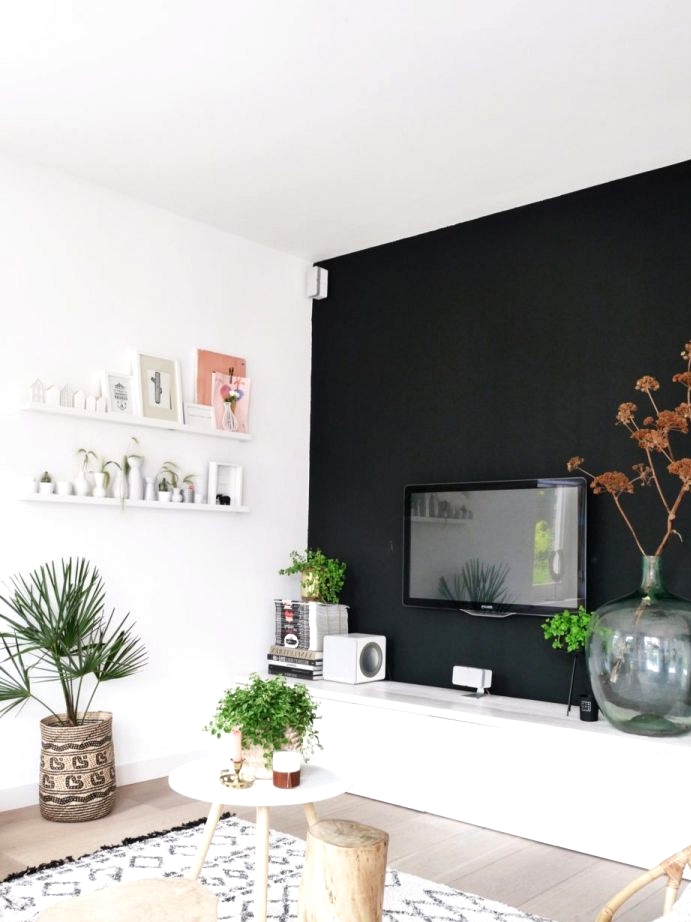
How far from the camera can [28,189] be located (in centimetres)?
405

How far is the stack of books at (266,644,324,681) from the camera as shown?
469 cm

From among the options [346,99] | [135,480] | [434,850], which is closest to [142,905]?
[434,850]

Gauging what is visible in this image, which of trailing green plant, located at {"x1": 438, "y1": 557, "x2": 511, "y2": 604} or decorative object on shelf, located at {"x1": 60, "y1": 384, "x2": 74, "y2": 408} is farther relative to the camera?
trailing green plant, located at {"x1": 438, "y1": 557, "x2": 511, "y2": 604}

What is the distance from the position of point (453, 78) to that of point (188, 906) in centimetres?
282

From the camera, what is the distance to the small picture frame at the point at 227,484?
15.6 ft

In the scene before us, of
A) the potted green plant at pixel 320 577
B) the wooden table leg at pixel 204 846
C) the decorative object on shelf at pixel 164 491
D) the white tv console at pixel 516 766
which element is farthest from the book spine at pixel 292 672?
the wooden table leg at pixel 204 846

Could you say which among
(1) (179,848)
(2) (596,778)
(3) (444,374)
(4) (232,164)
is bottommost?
(1) (179,848)

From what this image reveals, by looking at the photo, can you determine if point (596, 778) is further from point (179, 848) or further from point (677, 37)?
point (677, 37)

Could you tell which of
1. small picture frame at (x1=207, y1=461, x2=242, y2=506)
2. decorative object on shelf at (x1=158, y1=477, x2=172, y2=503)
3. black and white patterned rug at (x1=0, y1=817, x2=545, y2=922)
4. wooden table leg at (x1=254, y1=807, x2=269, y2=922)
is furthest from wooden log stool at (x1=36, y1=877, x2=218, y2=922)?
small picture frame at (x1=207, y1=461, x2=242, y2=506)

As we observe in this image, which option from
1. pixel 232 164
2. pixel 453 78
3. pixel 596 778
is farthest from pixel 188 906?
pixel 232 164

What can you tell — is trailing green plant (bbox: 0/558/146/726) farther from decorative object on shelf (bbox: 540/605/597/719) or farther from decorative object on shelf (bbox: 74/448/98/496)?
decorative object on shelf (bbox: 540/605/597/719)

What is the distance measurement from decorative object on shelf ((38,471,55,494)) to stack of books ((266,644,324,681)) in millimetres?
1604

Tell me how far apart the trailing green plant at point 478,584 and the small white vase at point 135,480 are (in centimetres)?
158

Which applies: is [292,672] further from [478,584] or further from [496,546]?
[496,546]
